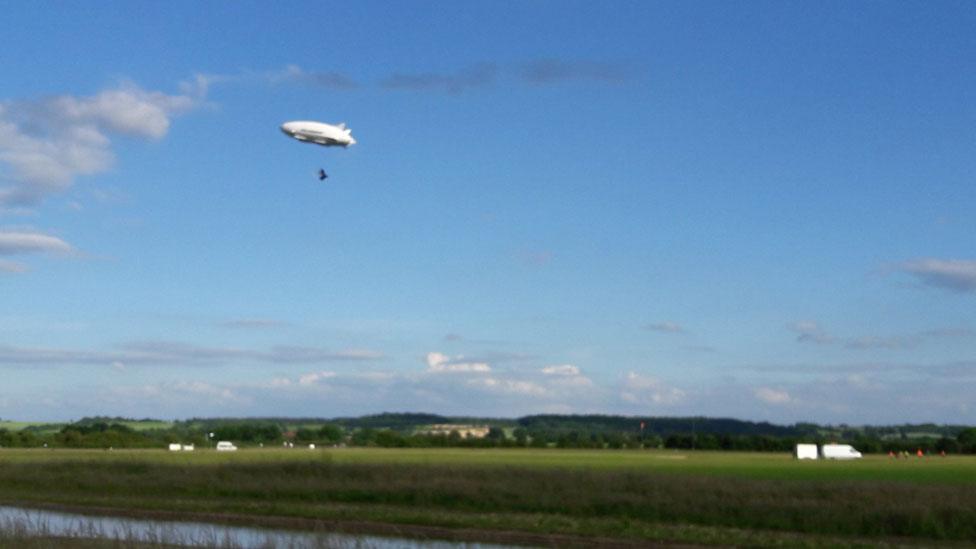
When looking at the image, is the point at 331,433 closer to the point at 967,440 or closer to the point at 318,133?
the point at 967,440

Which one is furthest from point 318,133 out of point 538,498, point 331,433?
point 331,433

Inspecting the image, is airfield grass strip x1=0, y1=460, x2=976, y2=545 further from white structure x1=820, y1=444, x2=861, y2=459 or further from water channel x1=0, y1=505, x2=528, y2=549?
white structure x1=820, y1=444, x2=861, y2=459

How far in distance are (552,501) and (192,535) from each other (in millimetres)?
17614

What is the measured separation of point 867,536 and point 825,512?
103 inches

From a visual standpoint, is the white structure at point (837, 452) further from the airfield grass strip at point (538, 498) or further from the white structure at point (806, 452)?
the airfield grass strip at point (538, 498)

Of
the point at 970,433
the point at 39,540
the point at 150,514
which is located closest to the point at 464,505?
the point at 150,514

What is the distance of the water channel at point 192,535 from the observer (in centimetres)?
2268

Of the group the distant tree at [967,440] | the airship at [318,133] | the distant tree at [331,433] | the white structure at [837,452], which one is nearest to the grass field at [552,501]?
the airship at [318,133]

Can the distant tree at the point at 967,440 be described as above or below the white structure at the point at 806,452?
above

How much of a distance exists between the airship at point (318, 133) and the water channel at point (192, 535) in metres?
23.1

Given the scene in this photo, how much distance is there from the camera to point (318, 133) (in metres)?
59.3

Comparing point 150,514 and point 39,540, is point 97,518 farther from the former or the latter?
point 39,540

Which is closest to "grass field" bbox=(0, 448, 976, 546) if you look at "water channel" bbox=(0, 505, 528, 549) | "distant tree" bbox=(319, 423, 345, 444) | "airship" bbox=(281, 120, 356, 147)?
"water channel" bbox=(0, 505, 528, 549)

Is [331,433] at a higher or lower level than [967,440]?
higher
